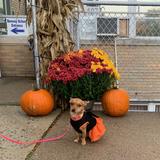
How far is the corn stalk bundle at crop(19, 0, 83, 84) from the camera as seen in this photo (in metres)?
4.45

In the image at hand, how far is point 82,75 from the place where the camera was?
4125 millimetres

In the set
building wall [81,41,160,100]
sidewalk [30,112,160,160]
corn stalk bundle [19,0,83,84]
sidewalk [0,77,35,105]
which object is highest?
corn stalk bundle [19,0,83,84]

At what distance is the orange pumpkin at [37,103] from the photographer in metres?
4.14

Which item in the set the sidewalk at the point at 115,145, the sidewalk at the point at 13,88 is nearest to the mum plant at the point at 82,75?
the sidewalk at the point at 115,145

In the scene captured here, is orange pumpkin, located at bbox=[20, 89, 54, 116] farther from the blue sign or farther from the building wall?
the blue sign

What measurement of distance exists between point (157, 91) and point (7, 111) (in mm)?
2533

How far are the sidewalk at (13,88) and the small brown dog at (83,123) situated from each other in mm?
1968

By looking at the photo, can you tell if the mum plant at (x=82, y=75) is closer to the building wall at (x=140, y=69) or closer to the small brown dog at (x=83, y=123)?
the building wall at (x=140, y=69)

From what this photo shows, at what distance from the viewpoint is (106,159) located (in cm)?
303

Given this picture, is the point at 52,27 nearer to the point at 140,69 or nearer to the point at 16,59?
the point at 140,69

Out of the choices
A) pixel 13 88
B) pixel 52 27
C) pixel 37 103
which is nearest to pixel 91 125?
pixel 37 103

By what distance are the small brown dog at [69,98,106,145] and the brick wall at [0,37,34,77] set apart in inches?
157

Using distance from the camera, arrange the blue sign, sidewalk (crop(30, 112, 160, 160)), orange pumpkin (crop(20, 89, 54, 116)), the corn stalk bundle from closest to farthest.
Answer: sidewalk (crop(30, 112, 160, 160))
orange pumpkin (crop(20, 89, 54, 116))
the corn stalk bundle
the blue sign

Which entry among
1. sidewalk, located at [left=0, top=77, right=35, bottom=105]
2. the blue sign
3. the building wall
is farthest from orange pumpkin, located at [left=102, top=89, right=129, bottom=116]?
the blue sign
